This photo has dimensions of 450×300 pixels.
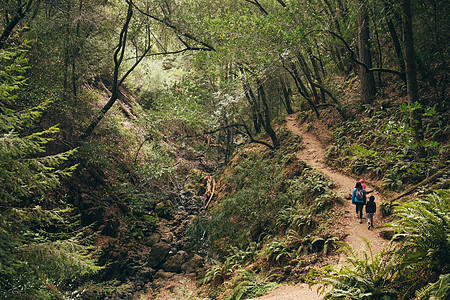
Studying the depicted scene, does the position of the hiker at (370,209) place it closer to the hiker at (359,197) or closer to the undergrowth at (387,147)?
the hiker at (359,197)

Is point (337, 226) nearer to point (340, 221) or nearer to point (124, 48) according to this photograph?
point (340, 221)

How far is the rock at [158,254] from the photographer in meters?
11.8

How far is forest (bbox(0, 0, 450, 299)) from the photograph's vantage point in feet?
15.7

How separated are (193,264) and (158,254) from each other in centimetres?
182

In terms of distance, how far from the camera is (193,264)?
11.6 m

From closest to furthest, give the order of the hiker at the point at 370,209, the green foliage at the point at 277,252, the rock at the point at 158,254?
the hiker at the point at 370,209, the green foliage at the point at 277,252, the rock at the point at 158,254

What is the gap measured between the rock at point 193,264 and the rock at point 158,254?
1.14 meters

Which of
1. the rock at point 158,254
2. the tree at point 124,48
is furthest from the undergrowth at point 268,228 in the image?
the tree at point 124,48

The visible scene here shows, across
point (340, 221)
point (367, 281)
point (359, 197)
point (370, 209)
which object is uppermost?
point (359, 197)

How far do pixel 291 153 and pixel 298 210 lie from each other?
5521 millimetres

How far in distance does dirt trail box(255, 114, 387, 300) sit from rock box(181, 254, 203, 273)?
5333 mm

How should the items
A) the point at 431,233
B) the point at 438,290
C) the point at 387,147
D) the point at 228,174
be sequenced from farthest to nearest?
the point at 228,174 < the point at 387,147 < the point at 431,233 < the point at 438,290

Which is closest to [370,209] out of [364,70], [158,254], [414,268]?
[414,268]

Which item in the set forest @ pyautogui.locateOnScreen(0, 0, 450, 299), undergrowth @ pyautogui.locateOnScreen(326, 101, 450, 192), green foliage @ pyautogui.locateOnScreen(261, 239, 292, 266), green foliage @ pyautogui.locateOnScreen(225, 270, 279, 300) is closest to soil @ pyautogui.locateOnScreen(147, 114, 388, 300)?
forest @ pyautogui.locateOnScreen(0, 0, 450, 299)
